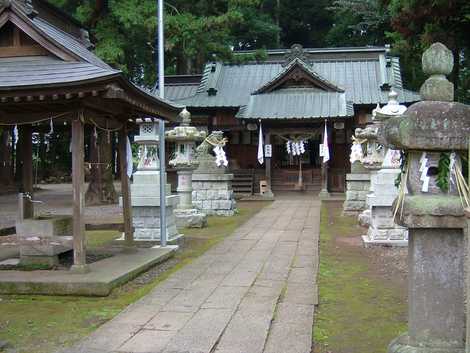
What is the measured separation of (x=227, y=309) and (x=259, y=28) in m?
31.5


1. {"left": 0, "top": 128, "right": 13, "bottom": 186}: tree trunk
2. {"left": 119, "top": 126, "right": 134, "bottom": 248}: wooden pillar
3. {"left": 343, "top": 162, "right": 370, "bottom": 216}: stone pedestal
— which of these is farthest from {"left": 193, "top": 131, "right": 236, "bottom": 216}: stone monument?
{"left": 0, "top": 128, "right": 13, "bottom": 186}: tree trunk

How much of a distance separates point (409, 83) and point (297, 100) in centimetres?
1079

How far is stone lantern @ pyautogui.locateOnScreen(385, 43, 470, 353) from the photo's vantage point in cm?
386

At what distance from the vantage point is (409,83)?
32062mm

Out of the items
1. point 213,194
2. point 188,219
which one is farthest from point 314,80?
point 188,219

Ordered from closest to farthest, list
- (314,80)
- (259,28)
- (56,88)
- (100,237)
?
(56,88) < (100,237) < (314,80) < (259,28)

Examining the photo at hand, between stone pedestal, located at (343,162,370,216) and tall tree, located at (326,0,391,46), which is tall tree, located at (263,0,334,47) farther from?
stone pedestal, located at (343,162,370,216)

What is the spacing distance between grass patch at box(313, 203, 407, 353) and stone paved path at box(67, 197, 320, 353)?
0.56 feet

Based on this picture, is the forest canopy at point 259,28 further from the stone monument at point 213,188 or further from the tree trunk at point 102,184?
the stone monument at point 213,188

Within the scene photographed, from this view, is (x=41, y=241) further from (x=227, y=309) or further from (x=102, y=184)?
(x=102, y=184)

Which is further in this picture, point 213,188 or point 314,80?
point 314,80

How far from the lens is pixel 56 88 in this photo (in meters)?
6.80

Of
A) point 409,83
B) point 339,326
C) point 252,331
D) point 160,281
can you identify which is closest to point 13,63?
point 160,281

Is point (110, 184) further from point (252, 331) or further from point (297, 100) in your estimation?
point (252, 331)
